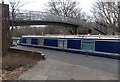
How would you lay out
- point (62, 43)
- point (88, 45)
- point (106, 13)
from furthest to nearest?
1. point (106, 13)
2. point (62, 43)
3. point (88, 45)

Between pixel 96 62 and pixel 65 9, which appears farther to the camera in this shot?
pixel 65 9

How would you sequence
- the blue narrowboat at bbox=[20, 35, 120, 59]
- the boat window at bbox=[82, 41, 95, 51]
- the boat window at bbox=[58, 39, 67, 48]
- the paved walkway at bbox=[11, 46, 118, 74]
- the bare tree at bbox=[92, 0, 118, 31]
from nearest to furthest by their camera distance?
1. the paved walkway at bbox=[11, 46, 118, 74]
2. the blue narrowboat at bbox=[20, 35, 120, 59]
3. the boat window at bbox=[82, 41, 95, 51]
4. the boat window at bbox=[58, 39, 67, 48]
5. the bare tree at bbox=[92, 0, 118, 31]

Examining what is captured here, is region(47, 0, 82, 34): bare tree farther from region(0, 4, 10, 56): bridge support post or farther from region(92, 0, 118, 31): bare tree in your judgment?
region(0, 4, 10, 56): bridge support post

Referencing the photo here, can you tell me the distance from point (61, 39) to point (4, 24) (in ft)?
23.3

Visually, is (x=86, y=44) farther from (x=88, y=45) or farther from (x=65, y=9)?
(x=65, y=9)

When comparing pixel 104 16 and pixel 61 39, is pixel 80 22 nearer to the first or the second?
pixel 104 16

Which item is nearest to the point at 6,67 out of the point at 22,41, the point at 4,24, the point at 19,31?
the point at 4,24

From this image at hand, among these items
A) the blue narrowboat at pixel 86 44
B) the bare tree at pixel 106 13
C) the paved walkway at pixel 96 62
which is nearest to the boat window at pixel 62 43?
the blue narrowboat at pixel 86 44

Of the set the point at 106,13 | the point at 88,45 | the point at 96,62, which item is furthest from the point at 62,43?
the point at 106,13

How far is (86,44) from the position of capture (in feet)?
42.5

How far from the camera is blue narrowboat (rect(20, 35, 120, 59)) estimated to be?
10938mm

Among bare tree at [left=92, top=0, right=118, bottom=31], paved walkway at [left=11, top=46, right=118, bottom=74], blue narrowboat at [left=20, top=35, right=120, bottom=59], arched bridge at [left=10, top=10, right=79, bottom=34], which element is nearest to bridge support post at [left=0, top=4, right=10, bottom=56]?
arched bridge at [left=10, top=10, right=79, bottom=34]

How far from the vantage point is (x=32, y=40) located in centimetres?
2045

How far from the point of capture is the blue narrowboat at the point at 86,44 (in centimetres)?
1094
